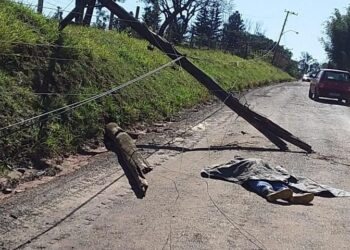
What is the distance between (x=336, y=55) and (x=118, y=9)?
48.7m

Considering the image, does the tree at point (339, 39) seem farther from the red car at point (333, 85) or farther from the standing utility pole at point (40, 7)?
Answer: the standing utility pole at point (40, 7)

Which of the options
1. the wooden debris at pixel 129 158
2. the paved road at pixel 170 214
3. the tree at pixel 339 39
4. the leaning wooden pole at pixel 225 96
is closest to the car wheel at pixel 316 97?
the leaning wooden pole at pixel 225 96

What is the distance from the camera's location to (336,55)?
58500 mm

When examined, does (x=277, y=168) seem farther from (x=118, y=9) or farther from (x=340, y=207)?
(x=118, y=9)

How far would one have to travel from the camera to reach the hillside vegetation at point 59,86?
8.59 meters

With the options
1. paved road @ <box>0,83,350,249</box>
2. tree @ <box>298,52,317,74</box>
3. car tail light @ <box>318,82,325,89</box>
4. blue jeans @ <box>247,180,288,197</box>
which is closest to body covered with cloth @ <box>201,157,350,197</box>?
blue jeans @ <box>247,180,288,197</box>

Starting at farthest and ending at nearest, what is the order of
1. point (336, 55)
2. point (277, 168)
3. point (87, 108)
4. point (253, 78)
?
1. point (336, 55)
2. point (253, 78)
3. point (87, 108)
4. point (277, 168)

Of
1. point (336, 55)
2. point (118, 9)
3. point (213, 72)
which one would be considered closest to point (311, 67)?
point (336, 55)

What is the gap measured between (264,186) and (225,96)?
5089 millimetres

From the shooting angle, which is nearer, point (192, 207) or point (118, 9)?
point (192, 207)

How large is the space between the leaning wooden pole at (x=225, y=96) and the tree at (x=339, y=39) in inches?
1806

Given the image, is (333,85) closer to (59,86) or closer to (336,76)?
(336,76)

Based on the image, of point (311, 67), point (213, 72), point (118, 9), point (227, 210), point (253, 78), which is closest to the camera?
point (227, 210)

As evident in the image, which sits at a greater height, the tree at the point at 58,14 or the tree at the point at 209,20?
the tree at the point at 209,20
